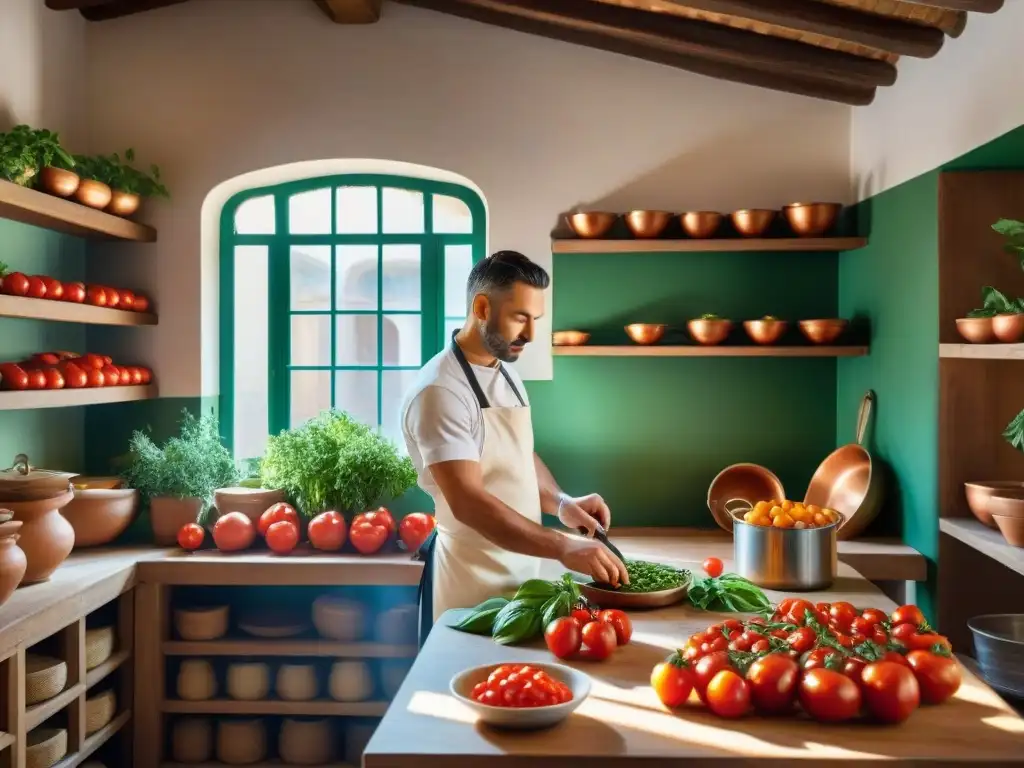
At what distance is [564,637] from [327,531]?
1.93 meters

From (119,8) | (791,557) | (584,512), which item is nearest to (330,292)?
(119,8)

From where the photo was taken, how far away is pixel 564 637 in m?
2.38

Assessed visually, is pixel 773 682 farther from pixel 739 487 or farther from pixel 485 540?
pixel 739 487

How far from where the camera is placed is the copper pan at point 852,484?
13.2ft

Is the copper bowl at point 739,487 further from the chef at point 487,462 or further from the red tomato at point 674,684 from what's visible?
the red tomato at point 674,684

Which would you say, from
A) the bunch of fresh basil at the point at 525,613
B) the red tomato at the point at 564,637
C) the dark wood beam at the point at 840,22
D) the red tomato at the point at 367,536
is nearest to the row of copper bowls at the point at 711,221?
the dark wood beam at the point at 840,22

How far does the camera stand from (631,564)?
10.1 feet

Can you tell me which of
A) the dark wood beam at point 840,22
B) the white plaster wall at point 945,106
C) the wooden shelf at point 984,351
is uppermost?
the dark wood beam at point 840,22

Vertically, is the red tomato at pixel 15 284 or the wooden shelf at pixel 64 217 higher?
the wooden shelf at pixel 64 217

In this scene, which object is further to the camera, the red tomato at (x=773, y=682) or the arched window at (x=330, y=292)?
the arched window at (x=330, y=292)

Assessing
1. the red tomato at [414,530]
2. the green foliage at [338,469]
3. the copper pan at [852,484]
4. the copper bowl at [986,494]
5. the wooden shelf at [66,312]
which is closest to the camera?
the copper bowl at [986,494]

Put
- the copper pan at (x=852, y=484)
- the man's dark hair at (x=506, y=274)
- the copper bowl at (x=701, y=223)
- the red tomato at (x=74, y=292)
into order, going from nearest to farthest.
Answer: the man's dark hair at (x=506, y=274) < the red tomato at (x=74, y=292) < the copper pan at (x=852, y=484) < the copper bowl at (x=701, y=223)

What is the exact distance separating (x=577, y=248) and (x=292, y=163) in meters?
1.40

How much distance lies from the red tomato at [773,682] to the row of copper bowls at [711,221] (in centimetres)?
264
